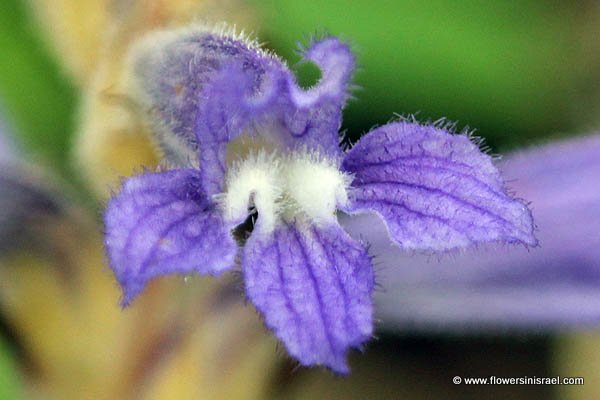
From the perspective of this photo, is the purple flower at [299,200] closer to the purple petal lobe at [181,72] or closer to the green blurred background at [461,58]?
the purple petal lobe at [181,72]

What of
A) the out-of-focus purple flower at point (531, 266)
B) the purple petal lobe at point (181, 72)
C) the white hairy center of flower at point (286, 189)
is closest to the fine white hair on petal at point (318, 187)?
the white hairy center of flower at point (286, 189)

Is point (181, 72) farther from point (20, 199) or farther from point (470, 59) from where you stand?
point (470, 59)

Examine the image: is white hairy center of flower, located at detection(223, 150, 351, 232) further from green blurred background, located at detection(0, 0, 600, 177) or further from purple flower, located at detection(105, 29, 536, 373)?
green blurred background, located at detection(0, 0, 600, 177)

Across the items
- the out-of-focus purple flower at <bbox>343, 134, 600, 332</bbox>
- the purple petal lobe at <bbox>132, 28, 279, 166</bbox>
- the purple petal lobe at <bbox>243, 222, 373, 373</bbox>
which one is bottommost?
the purple petal lobe at <bbox>243, 222, 373, 373</bbox>

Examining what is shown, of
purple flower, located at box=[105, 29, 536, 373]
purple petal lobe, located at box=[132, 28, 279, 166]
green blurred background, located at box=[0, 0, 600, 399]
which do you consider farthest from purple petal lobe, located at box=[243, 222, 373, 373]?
green blurred background, located at box=[0, 0, 600, 399]

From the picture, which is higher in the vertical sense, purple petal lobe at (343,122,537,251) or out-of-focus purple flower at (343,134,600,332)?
out-of-focus purple flower at (343,134,600,332)

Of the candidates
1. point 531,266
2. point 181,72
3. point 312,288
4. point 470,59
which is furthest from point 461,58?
point 312,288

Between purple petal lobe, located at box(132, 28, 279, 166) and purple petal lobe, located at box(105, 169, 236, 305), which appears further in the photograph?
purple petal lobe, located at box(132, 28, 279, 166)
